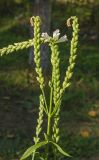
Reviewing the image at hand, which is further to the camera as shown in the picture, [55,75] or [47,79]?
[47,79]

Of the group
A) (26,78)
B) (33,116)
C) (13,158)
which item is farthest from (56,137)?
(26,78)

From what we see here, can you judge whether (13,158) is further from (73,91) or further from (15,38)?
(15,38)

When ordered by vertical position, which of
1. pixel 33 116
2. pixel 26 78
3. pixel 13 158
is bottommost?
pixel 13 158

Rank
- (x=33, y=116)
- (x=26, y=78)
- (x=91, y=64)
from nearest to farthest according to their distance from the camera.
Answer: (x=33, y=116) < (x=26, y=78) < (x=91, y=64)

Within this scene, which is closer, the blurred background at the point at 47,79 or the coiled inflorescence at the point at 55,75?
the coiled inflorescence at the point at 55,75

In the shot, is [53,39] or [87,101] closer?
[53,39]

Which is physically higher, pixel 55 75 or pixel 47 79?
pixel 47 79

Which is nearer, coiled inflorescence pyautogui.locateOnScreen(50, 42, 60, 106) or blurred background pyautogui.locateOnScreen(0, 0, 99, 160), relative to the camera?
coiled inflorescence pyautogui.locateOnScreen(50, 42, 60, 106)

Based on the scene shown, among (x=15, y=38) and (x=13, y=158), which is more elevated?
(x=15, y=38)
